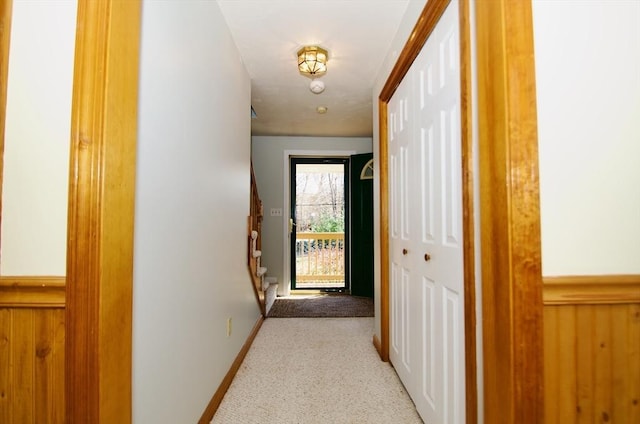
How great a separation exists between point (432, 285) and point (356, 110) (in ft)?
8.18

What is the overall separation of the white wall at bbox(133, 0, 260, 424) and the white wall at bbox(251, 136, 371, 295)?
7.21 ft

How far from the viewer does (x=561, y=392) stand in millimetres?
787

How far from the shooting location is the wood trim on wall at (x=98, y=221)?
69 cm

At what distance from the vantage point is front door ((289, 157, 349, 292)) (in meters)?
4.41

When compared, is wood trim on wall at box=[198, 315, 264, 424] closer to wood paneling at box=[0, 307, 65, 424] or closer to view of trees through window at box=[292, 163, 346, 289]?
wood paneling at box=[0, 307, 65, 424]

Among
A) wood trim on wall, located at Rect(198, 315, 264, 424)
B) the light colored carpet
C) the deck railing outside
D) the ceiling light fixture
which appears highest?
the ceiling light fixture

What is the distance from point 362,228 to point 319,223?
1.07m

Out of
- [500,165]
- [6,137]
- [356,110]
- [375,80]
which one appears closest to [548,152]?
[500,165]

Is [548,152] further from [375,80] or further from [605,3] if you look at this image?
[375,80]

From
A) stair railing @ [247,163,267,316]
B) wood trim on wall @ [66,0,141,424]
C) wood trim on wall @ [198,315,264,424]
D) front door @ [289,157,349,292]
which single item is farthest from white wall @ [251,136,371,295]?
wood trim on wall @ [66,0,141,424]

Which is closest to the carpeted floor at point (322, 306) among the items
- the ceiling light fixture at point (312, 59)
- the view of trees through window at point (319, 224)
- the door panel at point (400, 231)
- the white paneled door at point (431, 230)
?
the view of trees through window at point (319, 224)

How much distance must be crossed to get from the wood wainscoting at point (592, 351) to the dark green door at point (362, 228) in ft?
10.6

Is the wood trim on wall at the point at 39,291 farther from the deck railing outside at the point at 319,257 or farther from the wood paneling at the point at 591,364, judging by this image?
the deck railing outside at the point at 319,257

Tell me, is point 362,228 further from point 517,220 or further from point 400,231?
point 517,220
